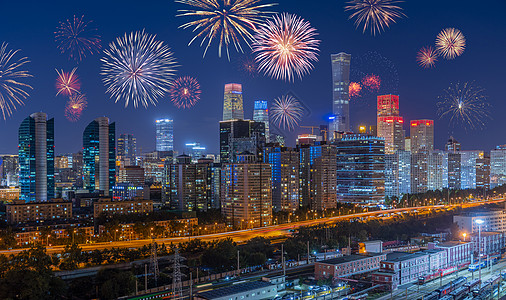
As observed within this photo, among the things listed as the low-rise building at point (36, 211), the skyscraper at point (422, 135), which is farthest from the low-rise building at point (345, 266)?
the skyscraper at point (422, 135)

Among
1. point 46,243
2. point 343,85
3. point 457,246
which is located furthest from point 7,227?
point 343,85

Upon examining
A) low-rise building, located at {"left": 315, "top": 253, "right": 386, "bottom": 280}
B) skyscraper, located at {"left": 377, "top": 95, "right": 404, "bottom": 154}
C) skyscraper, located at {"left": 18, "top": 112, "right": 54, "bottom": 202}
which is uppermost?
skyscraper, located at {"left": 377, "top": 95, "right": 404, "bottom": 154}

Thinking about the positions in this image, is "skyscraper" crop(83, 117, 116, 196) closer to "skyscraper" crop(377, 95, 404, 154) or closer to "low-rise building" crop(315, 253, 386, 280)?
"skyscraper" crop(377, 95, 404, 154)

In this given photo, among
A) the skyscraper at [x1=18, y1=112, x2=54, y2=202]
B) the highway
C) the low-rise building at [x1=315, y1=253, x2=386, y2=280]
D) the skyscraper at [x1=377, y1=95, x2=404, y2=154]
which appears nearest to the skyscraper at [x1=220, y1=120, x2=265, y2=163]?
the highway

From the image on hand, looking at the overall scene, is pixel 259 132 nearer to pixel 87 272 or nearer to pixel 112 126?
pixel 112 126

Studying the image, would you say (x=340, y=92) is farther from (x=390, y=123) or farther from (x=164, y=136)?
(x=164, y=136)

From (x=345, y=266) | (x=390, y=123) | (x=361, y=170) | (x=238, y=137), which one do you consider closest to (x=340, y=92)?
(x=390, y=123)
